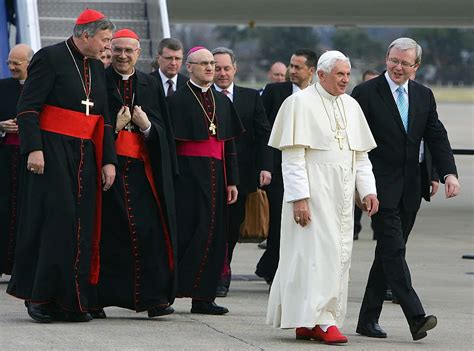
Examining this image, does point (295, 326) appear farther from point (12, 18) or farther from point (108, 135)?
point (12, 18)

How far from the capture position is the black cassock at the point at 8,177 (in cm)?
1066

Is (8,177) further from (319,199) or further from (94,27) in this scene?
(319,199)

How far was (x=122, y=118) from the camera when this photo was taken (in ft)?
28.5

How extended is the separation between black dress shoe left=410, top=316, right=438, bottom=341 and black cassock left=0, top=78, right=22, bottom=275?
3.82 m

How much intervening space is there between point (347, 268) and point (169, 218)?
1377mm

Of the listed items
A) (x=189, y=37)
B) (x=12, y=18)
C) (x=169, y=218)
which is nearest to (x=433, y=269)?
(x=169, y=218)

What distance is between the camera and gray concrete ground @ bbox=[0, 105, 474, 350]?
7668 millimetres

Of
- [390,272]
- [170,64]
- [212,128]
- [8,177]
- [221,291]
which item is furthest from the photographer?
[8,177]

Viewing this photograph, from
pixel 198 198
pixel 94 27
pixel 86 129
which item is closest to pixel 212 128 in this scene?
pixel 198 198

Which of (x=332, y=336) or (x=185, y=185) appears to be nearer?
(x=332, y=336)

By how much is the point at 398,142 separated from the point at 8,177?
3617 mm

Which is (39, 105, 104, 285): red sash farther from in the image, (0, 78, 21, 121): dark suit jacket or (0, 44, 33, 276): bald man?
(0, 78, 21, 121): dark suit jacket

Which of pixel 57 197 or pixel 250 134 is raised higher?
pixel 250 134

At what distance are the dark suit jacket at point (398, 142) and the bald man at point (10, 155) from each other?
10.2 ft
